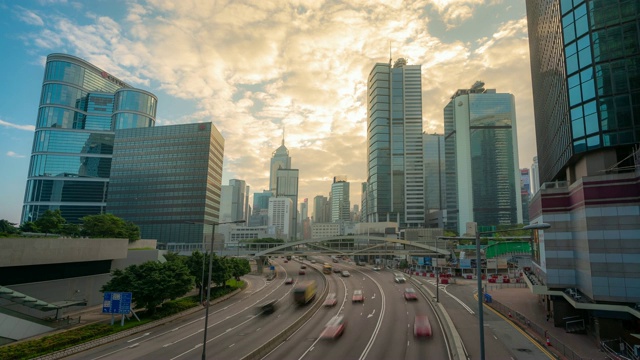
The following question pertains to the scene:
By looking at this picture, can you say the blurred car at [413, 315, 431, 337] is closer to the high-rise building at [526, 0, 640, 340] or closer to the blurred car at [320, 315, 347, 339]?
the blurred car at [320, 315, 347, 339]

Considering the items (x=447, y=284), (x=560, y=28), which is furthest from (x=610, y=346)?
(x=447, y=284)

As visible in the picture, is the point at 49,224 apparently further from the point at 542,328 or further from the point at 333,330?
the point at 542,328

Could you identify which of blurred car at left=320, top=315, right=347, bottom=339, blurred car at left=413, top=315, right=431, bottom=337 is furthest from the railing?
blurred car at left=320, top=315, right=347, bottom=339

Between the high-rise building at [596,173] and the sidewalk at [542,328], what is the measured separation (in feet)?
5.82

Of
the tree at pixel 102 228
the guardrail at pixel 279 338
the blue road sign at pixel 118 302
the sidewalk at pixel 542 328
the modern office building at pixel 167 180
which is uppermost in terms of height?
the modern office building at pixel 167 180

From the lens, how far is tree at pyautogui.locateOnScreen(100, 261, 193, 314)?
133 ft

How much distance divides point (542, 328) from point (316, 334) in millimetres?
23203

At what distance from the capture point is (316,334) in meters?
35.1

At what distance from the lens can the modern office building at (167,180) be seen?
13750cm

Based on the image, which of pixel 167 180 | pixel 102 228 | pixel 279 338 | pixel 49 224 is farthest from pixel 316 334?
pixel 167 180

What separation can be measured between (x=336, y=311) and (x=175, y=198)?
11110cm

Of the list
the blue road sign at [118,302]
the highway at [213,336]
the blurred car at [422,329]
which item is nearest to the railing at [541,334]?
the blurred car at [422,329]

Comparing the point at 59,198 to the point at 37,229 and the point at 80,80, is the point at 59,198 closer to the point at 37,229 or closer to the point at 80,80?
the point at 80,80

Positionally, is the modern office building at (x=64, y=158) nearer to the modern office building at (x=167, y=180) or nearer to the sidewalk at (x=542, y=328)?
the modern office building at (x=167, y=180)
